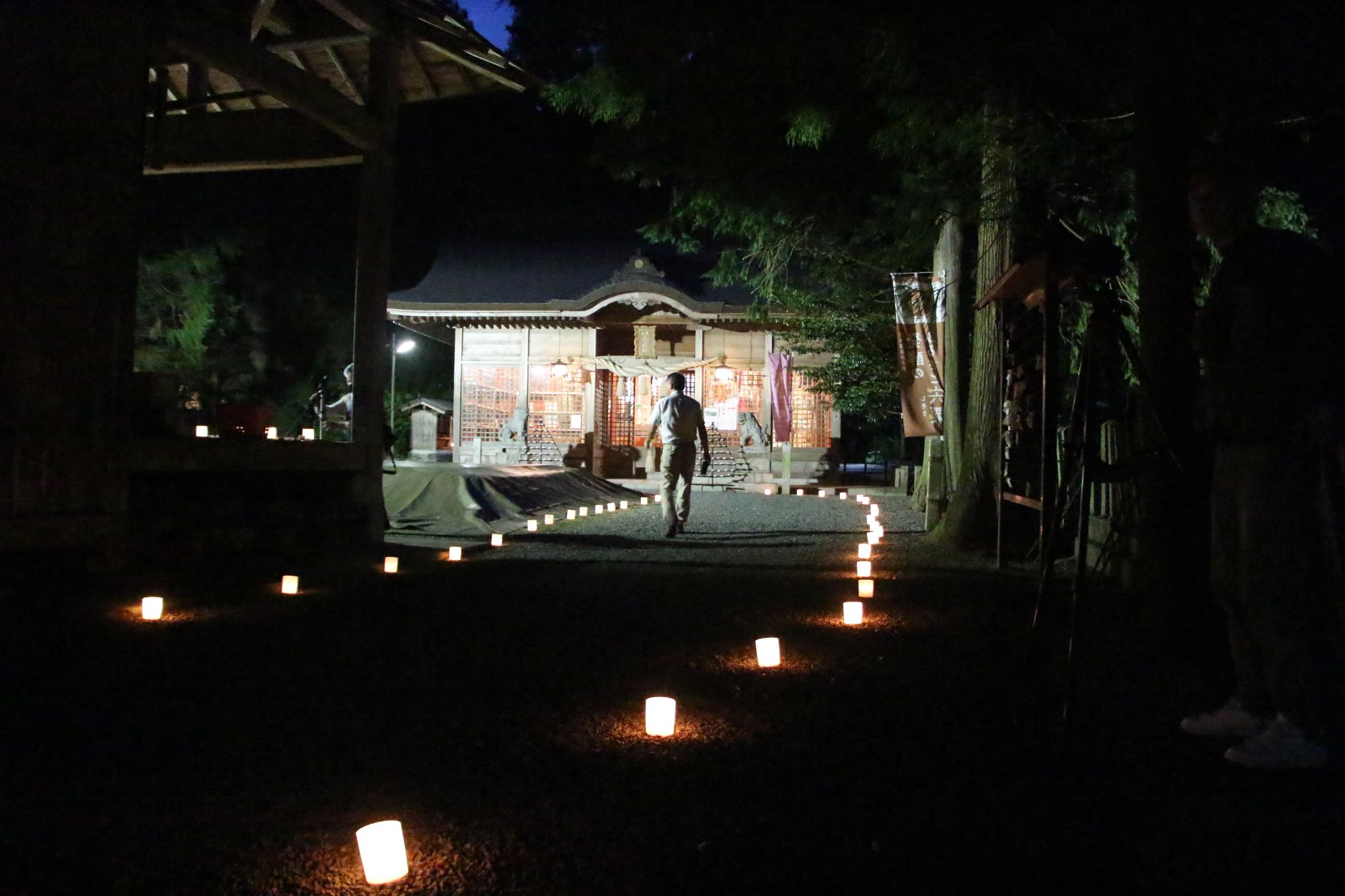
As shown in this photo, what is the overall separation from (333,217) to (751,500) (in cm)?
1403

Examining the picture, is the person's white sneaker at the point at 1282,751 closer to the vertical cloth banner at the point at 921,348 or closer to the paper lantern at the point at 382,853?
the paper lantern at the point at 382,853

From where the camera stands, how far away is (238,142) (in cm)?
Result: 866

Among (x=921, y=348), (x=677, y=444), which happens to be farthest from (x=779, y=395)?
(x=677, y=444)

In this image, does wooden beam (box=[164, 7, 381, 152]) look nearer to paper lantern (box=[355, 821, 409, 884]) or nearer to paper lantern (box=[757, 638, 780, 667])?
paper lantern (box=[757, 638, 780, 667])

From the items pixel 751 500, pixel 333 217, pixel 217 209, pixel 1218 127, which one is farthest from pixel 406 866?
pixel 333 217

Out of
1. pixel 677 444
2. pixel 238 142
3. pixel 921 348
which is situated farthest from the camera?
pixel 921 348

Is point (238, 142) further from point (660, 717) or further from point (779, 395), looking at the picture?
point (779, 395)

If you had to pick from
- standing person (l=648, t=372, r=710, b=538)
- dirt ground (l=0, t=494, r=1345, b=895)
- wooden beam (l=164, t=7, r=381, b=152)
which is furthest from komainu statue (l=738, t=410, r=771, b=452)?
dirt ground (l=0, t=494, r=1345, b=895)

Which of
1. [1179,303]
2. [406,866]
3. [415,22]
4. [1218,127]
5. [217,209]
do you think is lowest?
[406,866]

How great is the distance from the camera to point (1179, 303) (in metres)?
4.66

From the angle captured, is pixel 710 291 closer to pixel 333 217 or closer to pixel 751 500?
pixel 751 500

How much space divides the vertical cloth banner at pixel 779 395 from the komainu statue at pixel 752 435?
0.92 feet

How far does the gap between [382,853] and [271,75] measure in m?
6.53

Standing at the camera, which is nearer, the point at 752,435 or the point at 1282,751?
the point at 1282,751
